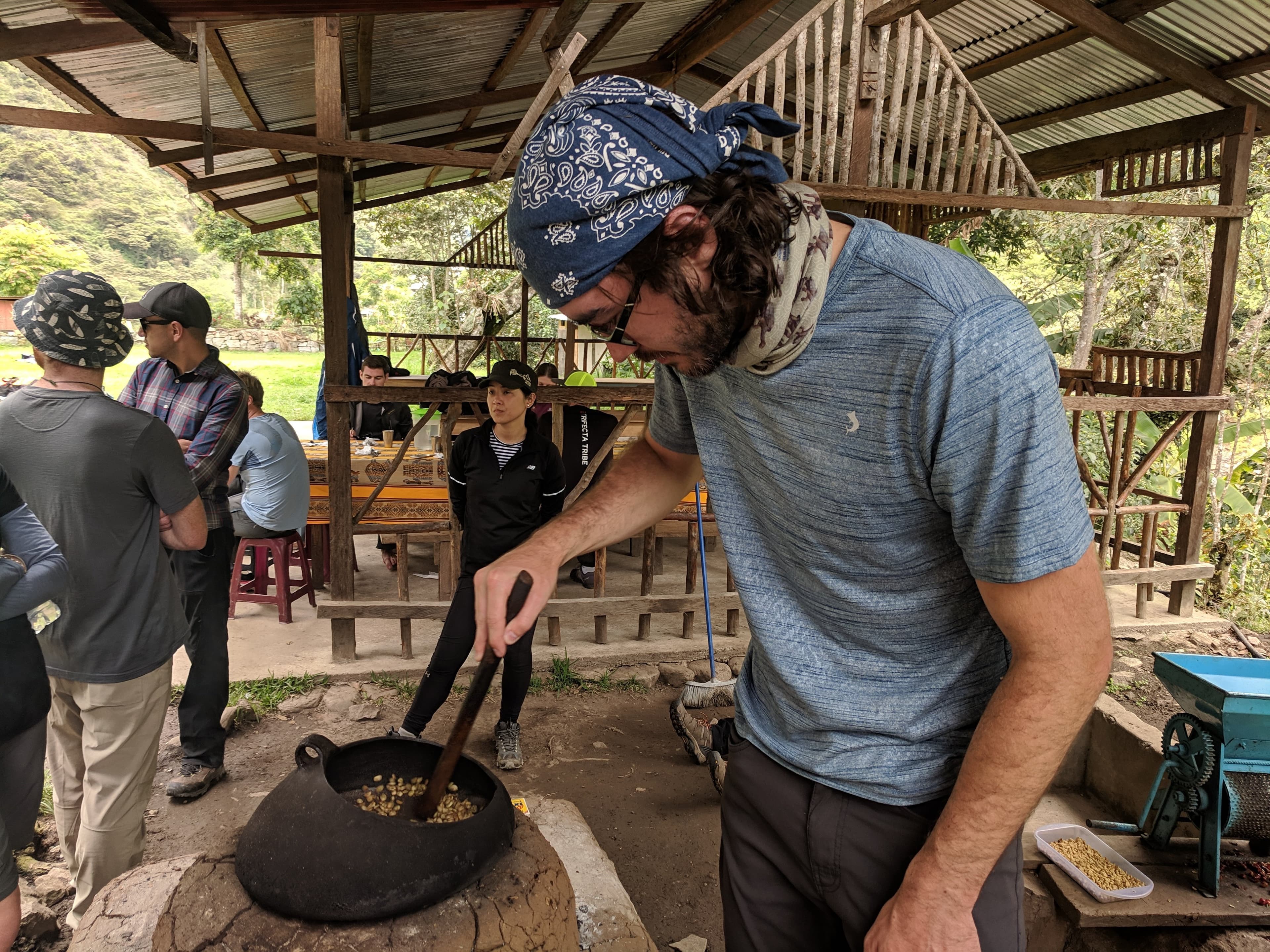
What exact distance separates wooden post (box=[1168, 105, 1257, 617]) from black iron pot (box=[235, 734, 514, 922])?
661 cm

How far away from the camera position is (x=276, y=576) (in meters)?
5.88

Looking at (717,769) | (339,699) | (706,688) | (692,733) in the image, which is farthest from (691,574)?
(339,699)

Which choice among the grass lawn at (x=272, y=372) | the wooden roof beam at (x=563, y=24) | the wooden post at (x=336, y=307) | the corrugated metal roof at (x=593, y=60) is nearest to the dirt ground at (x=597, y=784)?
the wooden post at (x=336, y=307)

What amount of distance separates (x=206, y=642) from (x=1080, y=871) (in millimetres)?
3920

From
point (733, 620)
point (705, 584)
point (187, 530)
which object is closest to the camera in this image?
point (187, 530)

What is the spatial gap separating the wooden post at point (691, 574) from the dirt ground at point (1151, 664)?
2712mm

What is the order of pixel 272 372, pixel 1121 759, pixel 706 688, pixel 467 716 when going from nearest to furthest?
pixel 467 716
pixel 1121 759
pixel 706 688
pixel 272 372

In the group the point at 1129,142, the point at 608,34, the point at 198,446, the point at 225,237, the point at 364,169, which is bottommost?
the point at 198,446

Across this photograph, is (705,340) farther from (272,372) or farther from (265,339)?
(265,339)

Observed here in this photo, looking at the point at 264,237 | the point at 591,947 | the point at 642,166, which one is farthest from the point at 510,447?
the point at 264,237

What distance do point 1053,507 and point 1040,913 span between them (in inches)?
120

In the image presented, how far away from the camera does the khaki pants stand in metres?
2.88

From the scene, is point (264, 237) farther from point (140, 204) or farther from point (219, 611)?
point (140, 204)

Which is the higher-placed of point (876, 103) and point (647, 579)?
point (876, 103)
